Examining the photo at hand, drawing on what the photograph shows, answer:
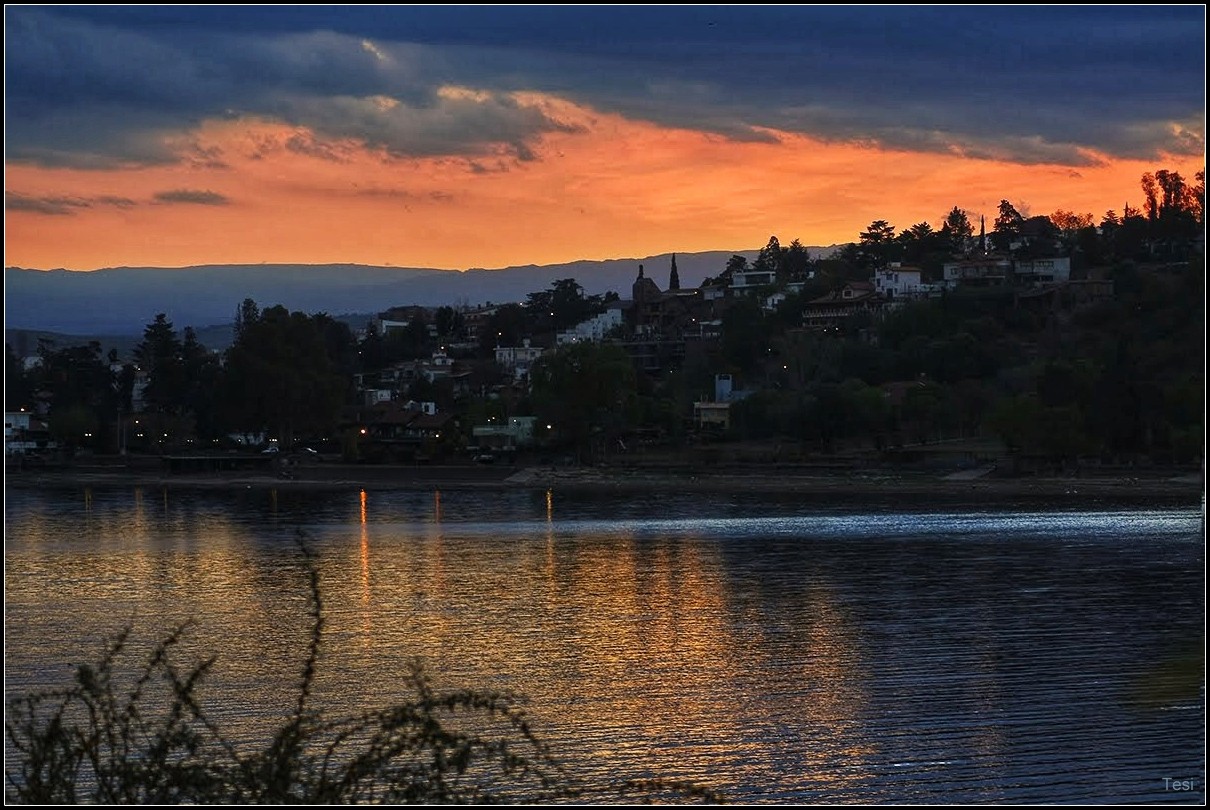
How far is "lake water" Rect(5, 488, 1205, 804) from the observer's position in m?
15.6

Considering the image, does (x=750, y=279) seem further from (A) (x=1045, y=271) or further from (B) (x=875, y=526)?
(B) (x=875, y=526)

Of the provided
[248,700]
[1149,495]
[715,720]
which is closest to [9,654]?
[248,700]

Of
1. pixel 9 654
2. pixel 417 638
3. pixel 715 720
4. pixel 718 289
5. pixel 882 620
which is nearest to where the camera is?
pixel 715 720

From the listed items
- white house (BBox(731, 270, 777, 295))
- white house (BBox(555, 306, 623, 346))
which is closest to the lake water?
white house (BBox(555, 306, 623, 346))

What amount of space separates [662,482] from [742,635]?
166 feet

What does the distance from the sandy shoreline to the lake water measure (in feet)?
45.9

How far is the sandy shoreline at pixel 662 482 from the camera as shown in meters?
64.3

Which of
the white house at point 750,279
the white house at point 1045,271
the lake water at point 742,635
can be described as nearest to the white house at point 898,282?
the white house at point 1045,271

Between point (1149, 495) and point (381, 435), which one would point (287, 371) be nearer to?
point (381, 435)

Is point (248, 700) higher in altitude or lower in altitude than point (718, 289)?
lower

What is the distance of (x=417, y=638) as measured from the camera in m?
24.3

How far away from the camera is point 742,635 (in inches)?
964

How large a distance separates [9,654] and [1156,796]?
629 inches

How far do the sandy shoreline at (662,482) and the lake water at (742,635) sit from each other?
14.0m
